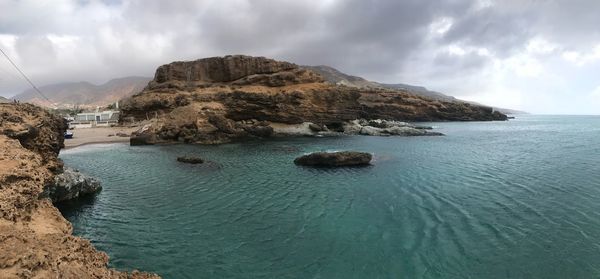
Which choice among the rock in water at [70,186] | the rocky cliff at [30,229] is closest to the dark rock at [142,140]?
the rock in water at [70,186]

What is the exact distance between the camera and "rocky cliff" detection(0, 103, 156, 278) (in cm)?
662

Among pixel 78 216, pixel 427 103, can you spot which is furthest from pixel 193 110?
Result: pixel 427 103

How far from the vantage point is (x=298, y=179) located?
27609 mm

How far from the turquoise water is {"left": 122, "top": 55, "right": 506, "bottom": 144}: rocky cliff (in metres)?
27.7

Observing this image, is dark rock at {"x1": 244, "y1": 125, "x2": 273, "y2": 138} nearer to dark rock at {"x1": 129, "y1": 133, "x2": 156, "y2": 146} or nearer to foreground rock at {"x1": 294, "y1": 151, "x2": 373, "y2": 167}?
dark rock at {"x1": 129, "y1": 133, "x2": 156, "y2": 146}

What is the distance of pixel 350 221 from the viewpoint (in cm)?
1719

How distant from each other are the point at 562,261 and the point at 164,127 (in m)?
56.1

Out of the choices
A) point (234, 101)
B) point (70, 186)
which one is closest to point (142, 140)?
point (234, 101)

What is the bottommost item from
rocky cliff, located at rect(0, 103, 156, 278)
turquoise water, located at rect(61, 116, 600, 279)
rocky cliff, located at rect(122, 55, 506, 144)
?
turquoise water, located at rect(61, 116, 600, 279)

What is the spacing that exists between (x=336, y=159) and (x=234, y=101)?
133 feet

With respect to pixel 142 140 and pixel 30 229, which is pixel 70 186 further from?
pixel 142 140

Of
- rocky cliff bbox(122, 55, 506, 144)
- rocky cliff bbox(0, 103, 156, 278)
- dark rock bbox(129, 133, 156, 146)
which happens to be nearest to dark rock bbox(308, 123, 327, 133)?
rocky cliff bbox(122, 55, 506, 144)

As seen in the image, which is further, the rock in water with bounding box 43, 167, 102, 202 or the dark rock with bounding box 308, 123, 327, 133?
the dark rock with bounding box 308, 123, 327, 133

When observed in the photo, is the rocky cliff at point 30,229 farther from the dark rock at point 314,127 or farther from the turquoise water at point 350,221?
the dark rock at point 314,127
